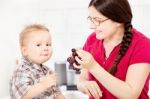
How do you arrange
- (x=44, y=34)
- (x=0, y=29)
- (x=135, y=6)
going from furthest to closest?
1. (x=135, y=6)
2. (x=0, y=29)
3. (x=44, y=34)

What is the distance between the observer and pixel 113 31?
1.32 meters

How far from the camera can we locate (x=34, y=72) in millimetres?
1404

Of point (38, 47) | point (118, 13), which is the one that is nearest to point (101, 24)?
point (118, 13)

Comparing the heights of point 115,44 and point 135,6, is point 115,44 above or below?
below

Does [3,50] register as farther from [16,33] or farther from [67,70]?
[67,70]

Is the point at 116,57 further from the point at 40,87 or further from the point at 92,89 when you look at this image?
the point at 40,87

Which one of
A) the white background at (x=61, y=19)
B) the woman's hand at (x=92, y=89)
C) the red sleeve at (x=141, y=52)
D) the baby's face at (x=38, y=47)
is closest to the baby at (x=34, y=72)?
the baby's face at (x=38, y=47)

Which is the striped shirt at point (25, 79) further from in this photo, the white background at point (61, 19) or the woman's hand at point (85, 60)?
the white background at point (61, 19)

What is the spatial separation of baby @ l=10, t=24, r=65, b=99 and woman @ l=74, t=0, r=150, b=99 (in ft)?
0.53

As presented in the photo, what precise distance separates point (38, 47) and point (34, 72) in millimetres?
116

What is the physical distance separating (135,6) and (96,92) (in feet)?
3.86

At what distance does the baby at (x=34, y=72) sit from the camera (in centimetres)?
134

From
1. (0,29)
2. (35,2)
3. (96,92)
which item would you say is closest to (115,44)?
(96,92)

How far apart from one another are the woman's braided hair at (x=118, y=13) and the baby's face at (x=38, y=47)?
29 centimetres
